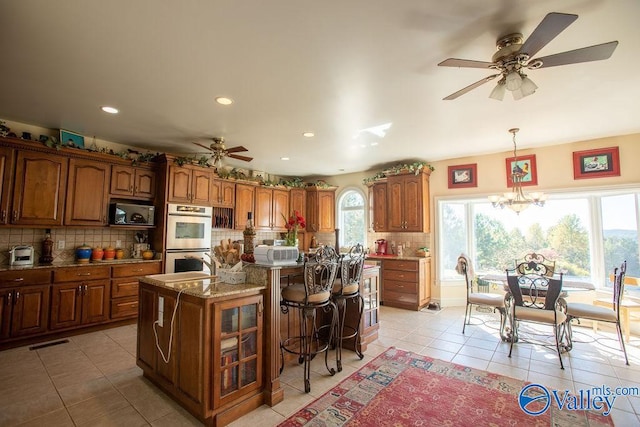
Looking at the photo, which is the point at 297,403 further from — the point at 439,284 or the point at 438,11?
the point at 439,284

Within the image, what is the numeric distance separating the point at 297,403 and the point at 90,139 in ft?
15.6

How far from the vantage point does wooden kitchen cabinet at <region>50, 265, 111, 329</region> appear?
368 cm

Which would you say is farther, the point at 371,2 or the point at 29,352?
the point at 29,352

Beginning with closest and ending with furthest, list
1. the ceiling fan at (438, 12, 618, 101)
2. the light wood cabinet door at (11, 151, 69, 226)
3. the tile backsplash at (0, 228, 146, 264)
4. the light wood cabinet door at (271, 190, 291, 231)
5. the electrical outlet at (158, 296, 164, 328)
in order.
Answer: the ceiling fan at (438, 12, 618, 101), the electrical outlet at (158, 296, 164, 328), the light wood cabinet door at (11, 151, 69, 226), the tile backsplash at (0, 228, 146, 264), the light wood cabinet door at (271, 190, 291, 231)

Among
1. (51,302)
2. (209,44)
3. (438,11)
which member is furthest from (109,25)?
(51,302)

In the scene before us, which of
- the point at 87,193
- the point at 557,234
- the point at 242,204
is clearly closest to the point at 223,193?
the point at 242,204

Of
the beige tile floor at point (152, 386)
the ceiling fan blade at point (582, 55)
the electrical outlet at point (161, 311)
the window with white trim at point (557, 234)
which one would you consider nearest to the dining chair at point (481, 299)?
the beige tile floor at point (152, 386)

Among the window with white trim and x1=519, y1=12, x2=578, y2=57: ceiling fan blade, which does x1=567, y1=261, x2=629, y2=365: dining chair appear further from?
x1=519, y1=12, x2=578, y2=57: ceiling fan blade

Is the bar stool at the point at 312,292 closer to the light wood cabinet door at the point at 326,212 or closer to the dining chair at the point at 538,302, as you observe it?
the dining chair at the point at 538,302

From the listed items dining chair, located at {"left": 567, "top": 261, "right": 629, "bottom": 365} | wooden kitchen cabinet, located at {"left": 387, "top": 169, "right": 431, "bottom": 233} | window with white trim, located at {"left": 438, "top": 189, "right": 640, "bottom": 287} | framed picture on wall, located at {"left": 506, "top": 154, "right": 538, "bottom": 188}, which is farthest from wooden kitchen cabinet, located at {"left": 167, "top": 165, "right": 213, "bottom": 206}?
dining chair, located at {"left": 567, "top": 261, "right": 629, "bottom": 365}

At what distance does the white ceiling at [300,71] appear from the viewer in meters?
1.91

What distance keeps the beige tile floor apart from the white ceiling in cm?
282

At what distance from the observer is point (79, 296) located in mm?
3828

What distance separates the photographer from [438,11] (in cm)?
188
